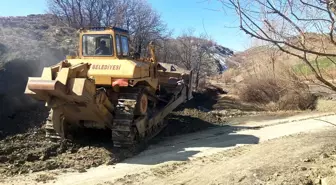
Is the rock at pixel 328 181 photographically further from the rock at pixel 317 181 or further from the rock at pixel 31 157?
the rock at pixel 31 157

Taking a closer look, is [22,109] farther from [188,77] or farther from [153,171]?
[153,171]

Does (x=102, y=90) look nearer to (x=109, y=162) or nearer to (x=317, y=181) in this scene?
(x=109, y=162)

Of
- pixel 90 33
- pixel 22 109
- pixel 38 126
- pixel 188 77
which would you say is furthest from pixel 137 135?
pixel 22 109

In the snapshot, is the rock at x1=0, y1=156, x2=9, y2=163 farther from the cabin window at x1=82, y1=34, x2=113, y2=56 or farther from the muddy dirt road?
the cabin window at x1=82, y1=34, x2=113, y2=56

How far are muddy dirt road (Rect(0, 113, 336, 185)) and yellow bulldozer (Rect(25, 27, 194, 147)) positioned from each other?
75 cm

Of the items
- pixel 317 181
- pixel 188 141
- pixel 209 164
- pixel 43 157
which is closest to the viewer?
pixel 317 181

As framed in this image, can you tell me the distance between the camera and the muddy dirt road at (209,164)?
5.62 meters

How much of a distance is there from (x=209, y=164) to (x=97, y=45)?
165 inches

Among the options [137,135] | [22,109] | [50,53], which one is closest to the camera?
[137,135]

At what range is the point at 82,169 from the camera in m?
6.88

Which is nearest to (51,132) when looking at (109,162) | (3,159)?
(3,159)

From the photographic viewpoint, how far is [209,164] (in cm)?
672

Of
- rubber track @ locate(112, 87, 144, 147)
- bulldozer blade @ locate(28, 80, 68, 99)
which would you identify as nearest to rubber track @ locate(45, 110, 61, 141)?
rubber track @ locate(112, 87, 144, 147)

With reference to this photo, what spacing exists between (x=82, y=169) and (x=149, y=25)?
20264 millimetres
